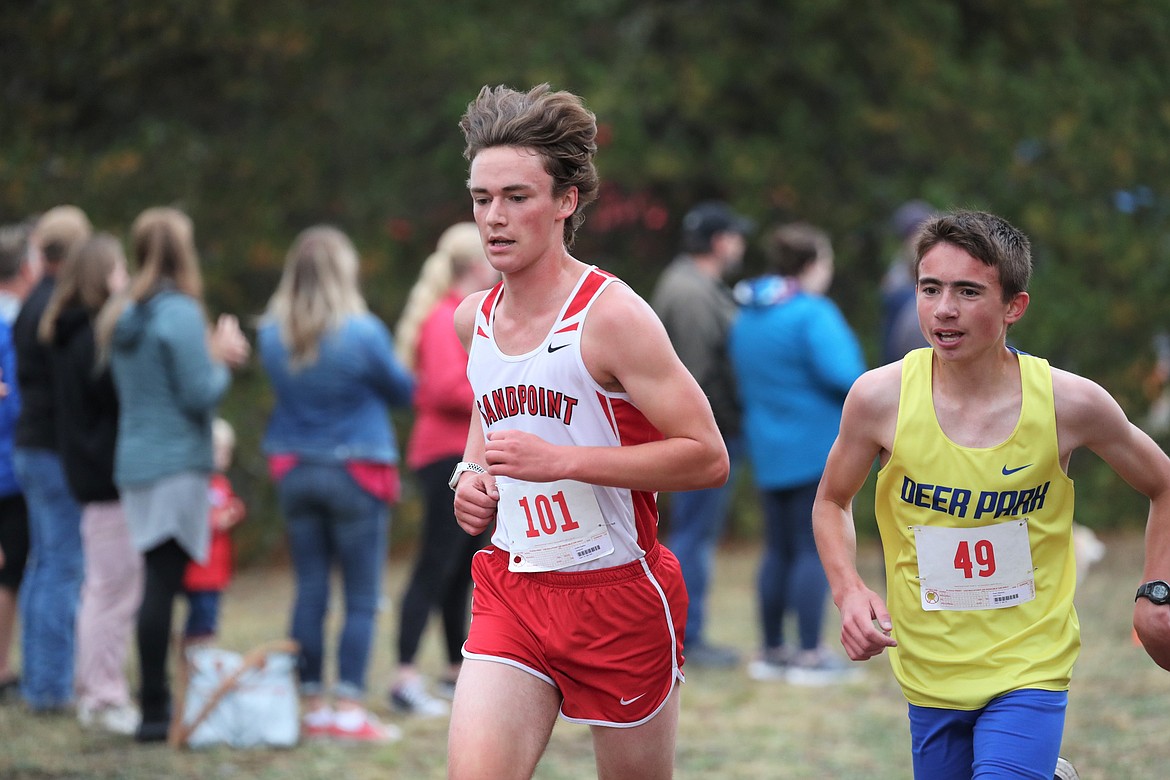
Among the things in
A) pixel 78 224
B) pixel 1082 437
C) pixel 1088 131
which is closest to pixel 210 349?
pixel 78 224

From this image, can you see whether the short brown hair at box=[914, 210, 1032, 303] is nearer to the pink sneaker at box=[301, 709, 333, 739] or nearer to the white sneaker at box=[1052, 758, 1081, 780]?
the white sneaker at box=[1052, 758, 1081, 780]

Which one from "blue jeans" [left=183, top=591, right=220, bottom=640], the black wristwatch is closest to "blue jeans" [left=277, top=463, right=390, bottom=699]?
"blue jeans" [left=183, top=591, right=220, bottom=640]

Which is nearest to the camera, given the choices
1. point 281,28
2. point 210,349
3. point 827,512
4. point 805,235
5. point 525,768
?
point 525,768

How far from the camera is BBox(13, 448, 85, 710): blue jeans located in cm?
661

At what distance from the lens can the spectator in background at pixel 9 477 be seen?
6.86 m

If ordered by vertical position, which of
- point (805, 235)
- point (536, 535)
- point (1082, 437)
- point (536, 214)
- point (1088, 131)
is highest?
point (1088, 131)

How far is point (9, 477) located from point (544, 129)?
179 inches

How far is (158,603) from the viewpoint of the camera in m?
5.95

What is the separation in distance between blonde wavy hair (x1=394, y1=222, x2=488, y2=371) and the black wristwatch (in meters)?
3.78

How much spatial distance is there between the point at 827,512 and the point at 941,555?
318 mm

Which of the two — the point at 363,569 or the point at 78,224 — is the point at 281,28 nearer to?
the point at 78,224

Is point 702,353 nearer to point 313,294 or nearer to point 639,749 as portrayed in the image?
point 313,294

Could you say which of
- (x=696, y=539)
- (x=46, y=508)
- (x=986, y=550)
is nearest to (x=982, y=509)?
(x=986, y=550)

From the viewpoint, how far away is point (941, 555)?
337 centimetres
